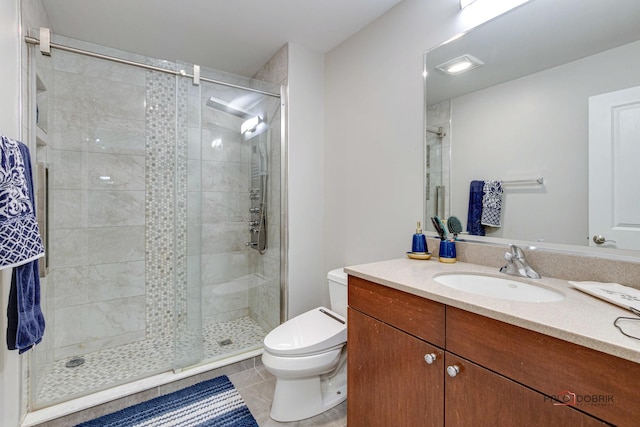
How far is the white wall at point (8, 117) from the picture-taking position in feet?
3.89

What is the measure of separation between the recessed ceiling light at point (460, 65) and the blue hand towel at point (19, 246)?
1.93 m

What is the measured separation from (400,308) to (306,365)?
70 cm

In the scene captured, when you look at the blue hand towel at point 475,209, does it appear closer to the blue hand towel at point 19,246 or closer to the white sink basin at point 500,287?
the white sink basin at point 500,287

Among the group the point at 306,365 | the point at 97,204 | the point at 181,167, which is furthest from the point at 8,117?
the point at 306,365

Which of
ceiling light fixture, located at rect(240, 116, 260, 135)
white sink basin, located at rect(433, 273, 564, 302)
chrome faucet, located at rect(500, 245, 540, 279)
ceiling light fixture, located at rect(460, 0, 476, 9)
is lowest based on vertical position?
white sink basin, located at rect(433, 273, 564, 302)

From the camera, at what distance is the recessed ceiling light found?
55.4 inches

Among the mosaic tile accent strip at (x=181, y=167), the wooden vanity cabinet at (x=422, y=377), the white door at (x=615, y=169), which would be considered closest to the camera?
the wooden vanity cabinet at (x=422, y=377)

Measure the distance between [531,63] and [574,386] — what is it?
4.00 feet

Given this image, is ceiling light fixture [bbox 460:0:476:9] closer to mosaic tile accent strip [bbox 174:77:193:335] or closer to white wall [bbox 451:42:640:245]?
white wall [bbox 451:42:640:245]

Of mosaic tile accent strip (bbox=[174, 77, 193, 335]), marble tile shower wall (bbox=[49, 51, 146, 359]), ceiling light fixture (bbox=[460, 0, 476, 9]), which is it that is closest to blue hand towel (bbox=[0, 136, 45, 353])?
mosaic tile accent strip (bbox=[174, 77, 193, 335])

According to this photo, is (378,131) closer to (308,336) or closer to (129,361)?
(308,336)

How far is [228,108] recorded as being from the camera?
2.22m

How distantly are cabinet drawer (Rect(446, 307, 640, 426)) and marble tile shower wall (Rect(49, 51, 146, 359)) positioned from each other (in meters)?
2.45

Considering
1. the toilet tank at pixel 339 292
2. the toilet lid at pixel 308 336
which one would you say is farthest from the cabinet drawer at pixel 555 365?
the toilet tank at pixel 339 292
